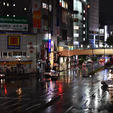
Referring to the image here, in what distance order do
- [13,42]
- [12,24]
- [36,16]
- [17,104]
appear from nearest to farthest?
[17,104]
[12,24]
[13,42]
[36,16]

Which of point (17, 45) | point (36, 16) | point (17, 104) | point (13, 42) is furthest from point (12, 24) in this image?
point (17, 104)

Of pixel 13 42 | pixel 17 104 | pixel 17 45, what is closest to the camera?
pixel 17 104

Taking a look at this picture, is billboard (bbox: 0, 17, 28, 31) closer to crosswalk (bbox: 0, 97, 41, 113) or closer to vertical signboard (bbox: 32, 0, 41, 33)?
vertical signboard (bbox: 32, 0, 41, 33)

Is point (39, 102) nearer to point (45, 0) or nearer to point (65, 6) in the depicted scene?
point (45, 0)

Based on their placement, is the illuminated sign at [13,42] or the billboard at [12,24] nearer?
the billboard at [12,24]

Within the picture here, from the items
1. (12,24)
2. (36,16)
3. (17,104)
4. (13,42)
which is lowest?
(17,104)

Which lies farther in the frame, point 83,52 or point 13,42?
point 83,52

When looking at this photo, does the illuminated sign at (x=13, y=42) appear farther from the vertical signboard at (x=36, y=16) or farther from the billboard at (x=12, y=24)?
the vertical signboard at (x=36, y=16)

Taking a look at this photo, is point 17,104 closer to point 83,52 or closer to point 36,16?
point 36,16

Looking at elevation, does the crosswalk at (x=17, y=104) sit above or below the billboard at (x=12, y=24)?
below

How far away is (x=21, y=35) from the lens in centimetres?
8225

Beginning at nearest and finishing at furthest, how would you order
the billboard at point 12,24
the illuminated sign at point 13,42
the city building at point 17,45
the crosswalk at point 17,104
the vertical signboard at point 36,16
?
the crosswalk at point 17,104 → the billboard at point 12,24 → the city building at point 17,45 → the illuminated sign at point 13,42 → the vertical signboard at point 36,16

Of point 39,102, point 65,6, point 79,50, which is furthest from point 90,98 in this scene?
point 65,6

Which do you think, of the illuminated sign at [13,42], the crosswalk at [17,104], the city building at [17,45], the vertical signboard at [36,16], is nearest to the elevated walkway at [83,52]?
the vertical signboard at [36,16]
